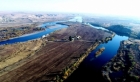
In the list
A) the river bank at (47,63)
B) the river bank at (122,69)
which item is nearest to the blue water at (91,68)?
the river bank at (122,69)

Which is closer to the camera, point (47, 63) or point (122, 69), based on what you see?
point (122, 69)

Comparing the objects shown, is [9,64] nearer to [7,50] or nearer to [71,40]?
[7,50]

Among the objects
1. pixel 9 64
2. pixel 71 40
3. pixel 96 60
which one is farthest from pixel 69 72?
pixel 71 40

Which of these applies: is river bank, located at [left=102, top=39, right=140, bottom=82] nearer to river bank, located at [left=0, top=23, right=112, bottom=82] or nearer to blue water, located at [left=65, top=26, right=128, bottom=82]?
blue water, located at [left=65, top=26, right=128, bottom=82]

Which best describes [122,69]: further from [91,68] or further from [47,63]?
[47,63]

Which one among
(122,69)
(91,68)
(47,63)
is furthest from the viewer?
(47,63)

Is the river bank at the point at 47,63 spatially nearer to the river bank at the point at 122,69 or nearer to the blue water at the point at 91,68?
the blue water at the point at 91,68

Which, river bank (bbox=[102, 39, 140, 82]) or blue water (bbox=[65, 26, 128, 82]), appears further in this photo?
river bank (bbox=[102, 39, 140, 82])

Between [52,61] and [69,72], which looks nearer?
[69,72]

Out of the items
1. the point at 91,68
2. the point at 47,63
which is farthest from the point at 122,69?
the point at 47,63

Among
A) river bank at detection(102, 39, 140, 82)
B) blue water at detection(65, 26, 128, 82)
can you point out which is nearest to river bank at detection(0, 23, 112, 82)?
blue water at detection(65, 26, 128, 82)

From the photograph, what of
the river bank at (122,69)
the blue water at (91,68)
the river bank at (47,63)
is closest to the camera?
the river bank at (47,63)
